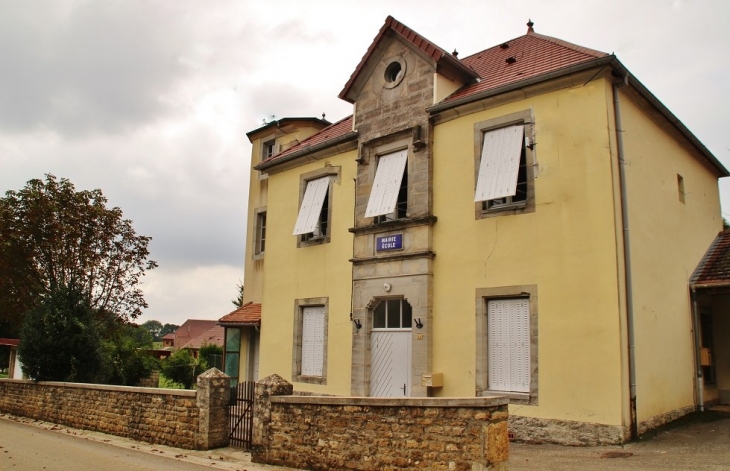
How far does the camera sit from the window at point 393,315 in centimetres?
1392

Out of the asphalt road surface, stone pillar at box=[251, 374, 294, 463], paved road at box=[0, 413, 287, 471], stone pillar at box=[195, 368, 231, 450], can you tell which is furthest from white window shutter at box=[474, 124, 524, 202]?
the asphalt road surface

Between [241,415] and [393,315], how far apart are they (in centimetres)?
425

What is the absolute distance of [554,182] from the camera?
1166cm

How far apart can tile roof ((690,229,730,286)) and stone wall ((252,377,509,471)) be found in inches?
342

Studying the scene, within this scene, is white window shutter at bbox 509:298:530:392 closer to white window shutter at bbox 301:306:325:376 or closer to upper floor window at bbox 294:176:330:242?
white window shutter at bbox 301:306:325:376

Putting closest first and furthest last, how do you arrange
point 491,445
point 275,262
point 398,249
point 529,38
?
point 491,445 < point 398,249 < point 529,38 < point 275,262

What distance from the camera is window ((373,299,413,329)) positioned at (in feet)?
45.7

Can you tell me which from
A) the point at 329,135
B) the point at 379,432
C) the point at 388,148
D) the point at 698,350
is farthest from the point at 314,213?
the point at 698,350

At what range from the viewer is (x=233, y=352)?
66.4 ft

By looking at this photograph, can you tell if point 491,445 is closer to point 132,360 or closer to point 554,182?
point 554,182

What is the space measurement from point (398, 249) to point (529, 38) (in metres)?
6.34

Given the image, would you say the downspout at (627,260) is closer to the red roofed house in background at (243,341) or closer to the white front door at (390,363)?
the white front door at (390,363)

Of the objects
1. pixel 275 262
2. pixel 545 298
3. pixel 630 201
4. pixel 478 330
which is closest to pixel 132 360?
pixel 275 262

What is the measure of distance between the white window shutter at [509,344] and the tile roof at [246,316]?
8.59 metres
